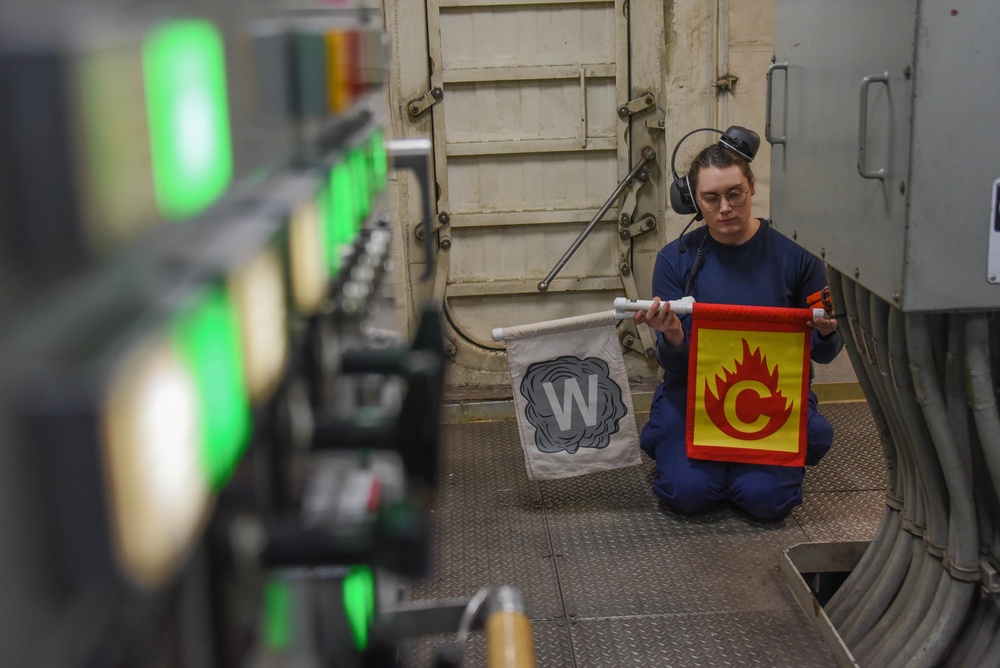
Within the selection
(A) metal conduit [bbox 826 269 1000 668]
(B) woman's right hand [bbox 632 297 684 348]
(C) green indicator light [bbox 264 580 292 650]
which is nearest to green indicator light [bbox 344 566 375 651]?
(C) green indicator light [bbox 264 580 292 650]

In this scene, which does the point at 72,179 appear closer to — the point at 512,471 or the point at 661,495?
the point at 661,495

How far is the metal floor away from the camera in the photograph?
9.31ft

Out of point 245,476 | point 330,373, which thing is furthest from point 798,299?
point 245,476

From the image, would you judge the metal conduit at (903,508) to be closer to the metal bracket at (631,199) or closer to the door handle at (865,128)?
the door handle at (865,128)

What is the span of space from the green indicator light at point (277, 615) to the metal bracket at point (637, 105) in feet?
14.2

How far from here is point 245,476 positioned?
0.51 metres

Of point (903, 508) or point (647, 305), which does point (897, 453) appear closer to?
point (903, 508)

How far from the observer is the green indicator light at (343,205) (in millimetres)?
689

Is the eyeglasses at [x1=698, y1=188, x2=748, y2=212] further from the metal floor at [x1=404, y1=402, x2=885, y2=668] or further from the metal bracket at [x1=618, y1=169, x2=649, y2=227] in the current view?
the metal bracket at [x1=618, y1=169, x2=649, y2=227]

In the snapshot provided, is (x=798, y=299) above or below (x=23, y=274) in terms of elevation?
below

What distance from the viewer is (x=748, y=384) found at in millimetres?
3555

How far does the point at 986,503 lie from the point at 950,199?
0.87 meters

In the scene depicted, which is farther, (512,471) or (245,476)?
(512,471)

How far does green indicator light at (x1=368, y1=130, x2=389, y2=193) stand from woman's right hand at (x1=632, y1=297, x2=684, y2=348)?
248 centimetres
